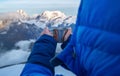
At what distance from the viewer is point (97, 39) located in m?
0.68

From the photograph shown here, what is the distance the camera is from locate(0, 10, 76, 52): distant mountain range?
5.79 ft

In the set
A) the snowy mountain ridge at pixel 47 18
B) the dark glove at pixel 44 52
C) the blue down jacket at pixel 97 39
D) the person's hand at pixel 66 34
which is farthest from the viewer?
the snowy mountain ridge at pixel 47 18

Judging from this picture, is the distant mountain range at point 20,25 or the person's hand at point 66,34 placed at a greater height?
the person's hand at point 66,34

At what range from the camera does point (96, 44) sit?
681 millimetres

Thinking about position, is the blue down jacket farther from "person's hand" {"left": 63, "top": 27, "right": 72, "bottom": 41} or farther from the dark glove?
"person's hand" {"left": 63, "top": 27, "right": 72, "bottom": 41}

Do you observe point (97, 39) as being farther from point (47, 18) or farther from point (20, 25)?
point (20, 25)

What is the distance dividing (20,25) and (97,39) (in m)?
1.28

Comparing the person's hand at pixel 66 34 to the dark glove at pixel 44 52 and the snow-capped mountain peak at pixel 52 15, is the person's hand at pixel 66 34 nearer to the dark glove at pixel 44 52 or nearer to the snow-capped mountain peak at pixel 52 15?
the dark glove at pixel 44 52

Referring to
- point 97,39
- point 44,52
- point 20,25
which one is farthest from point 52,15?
point 97,39

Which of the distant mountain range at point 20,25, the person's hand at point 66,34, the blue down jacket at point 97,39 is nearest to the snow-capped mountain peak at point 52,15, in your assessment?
the distant mountain range at point 20,25

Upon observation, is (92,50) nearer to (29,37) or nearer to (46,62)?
(46,62)

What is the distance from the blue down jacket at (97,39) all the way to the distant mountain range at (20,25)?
96 centimetres

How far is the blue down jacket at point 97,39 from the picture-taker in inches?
24.9

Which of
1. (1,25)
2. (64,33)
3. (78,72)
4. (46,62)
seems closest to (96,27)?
(78,72)
